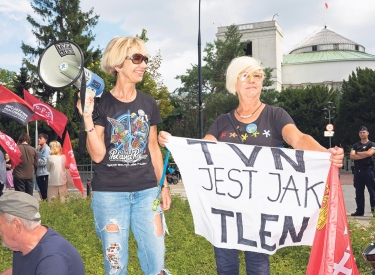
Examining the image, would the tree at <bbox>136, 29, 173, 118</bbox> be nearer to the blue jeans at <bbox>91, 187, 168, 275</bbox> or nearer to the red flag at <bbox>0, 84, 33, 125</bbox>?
the red flag at <bbox>0, 84, 33, 125</bbox>


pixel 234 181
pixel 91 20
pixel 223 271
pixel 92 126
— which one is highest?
pixel 91 20

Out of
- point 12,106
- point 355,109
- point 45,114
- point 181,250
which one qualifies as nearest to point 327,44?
point 355,109

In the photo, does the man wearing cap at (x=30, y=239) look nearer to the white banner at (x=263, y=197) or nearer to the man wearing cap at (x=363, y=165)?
the white banner at (x=263, y=197)

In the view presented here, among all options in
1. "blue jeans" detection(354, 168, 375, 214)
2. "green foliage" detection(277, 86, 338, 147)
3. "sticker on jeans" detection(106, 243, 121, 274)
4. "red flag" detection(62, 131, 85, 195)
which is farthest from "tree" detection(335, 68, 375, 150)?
"sticker on jeans" detection(106, 243, 121, 274)

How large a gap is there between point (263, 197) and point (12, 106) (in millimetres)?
9000

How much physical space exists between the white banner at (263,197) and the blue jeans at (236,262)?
0.19 feet

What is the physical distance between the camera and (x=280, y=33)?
75125 millimetres

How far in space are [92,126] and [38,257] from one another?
110 cm

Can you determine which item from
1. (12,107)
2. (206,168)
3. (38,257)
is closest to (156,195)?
(206,168)

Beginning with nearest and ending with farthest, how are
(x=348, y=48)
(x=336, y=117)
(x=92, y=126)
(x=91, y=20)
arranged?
(x=92, y=126) < (x=91, y=20) < (x=336, y=117) < (x=348, y=48)

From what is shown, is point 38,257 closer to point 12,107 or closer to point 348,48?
point 12,107

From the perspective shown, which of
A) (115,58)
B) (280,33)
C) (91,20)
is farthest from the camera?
(280,33)

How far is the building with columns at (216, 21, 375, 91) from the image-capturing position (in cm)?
7356

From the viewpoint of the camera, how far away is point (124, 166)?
3434 millimetres
